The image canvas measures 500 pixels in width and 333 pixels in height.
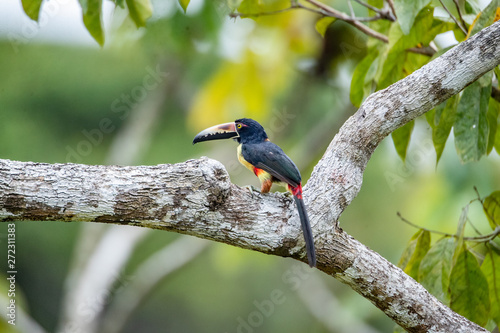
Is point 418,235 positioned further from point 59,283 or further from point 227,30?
point 59,283

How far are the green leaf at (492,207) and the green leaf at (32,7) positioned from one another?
2.53 metres

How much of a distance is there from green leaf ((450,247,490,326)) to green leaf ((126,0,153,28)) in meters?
2.07

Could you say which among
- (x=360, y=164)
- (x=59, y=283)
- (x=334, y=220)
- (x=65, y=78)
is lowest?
(x=59, y=283)

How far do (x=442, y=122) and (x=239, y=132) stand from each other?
1.06m

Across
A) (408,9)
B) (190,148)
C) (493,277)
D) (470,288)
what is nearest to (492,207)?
(493,277)

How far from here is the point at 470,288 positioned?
9.73ft

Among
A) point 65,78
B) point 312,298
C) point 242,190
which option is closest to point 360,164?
point 242,190

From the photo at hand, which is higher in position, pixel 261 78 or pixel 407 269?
pixel 261 78

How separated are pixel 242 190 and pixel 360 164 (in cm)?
60

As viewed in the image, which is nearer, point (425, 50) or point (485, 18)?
point (485, 18)

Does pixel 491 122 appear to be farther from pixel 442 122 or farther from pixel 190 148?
pixel 190 148

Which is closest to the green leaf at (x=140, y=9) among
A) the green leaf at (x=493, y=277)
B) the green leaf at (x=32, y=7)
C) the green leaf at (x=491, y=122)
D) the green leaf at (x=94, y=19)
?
the green leaf at (x=94, y=19)

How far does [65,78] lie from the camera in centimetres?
1070

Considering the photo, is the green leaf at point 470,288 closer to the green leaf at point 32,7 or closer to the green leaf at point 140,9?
the green leaf at point 140,9
